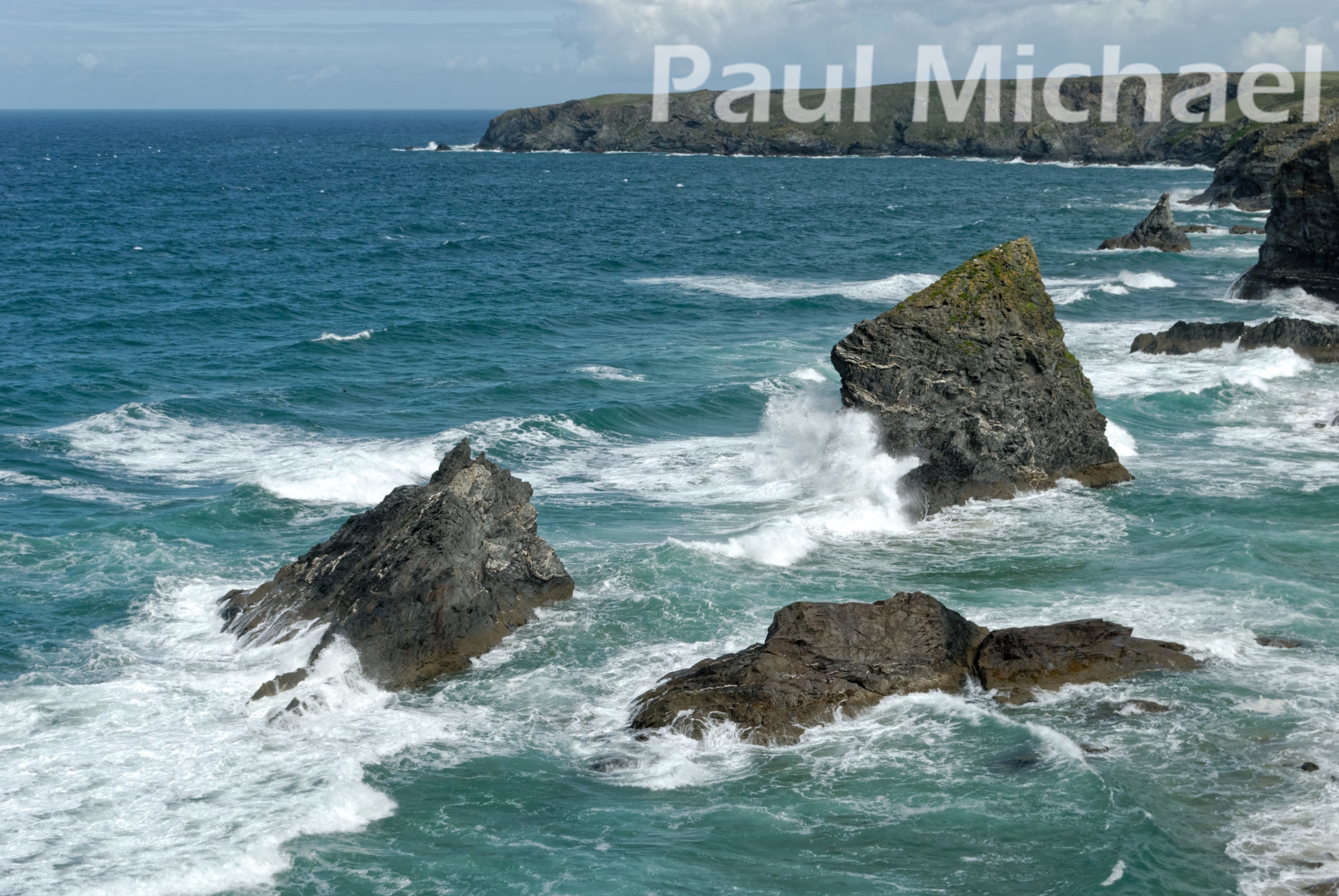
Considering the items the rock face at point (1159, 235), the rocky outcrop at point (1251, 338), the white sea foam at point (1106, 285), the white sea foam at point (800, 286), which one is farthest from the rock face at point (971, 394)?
the rock face at point (1159, 235)

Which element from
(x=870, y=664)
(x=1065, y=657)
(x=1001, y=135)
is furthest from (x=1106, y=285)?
(x=1001, y=135)

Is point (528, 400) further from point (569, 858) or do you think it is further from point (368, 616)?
point (569, 858)

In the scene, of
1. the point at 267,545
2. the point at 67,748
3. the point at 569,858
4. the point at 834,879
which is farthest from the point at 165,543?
the point at 834,879

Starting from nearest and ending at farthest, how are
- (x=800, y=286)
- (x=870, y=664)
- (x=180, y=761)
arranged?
(x=180, y=761) → (x=870, y=664) → (x=800, y=286)

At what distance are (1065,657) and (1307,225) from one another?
1437 inches

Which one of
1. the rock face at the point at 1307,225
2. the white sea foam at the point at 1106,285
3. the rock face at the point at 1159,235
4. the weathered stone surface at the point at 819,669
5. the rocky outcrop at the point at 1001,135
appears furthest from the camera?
the rocky outcrop at the point at 1001,135

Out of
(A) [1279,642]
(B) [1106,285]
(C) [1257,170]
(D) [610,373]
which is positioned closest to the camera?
(A) [1279,642]

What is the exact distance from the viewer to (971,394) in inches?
1007

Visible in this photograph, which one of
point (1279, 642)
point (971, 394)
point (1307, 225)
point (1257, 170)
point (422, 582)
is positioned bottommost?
point (1279, 642)

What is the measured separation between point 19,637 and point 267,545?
5.40 metres

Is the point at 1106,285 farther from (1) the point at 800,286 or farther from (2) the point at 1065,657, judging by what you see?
(2) the point at 1065,657

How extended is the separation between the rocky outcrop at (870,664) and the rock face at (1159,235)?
55740 mm

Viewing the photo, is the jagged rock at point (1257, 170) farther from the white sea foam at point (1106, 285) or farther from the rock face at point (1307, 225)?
the rock face at point (1307, 225)

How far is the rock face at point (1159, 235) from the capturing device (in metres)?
66.8
